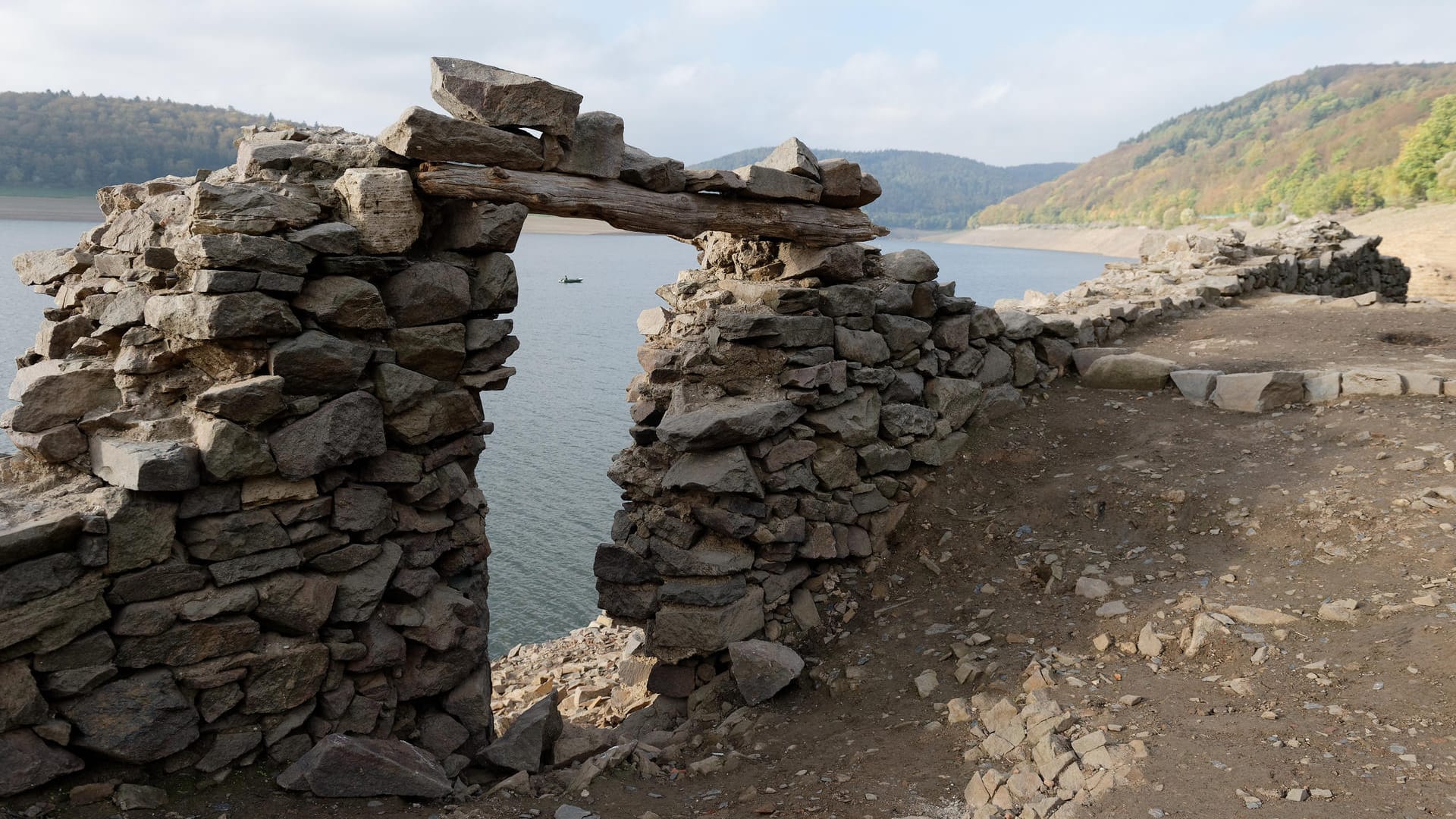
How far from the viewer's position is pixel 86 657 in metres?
5.14

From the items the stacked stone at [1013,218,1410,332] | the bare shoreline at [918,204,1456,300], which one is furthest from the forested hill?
the bare shoreline at [918,204,1456,300]

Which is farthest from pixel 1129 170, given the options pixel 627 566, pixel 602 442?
pixel 627 566

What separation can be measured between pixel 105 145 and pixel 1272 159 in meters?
97.3

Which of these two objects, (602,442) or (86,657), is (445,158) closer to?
(86,657)

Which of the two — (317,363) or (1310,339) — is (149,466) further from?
(1310,339)

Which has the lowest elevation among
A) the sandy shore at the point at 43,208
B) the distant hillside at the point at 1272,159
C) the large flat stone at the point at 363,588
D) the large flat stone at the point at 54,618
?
the large flat stone at the point at 363,588

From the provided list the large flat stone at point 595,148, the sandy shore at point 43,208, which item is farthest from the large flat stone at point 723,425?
the sandy shore at point 43,208

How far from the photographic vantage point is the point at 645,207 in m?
7.63

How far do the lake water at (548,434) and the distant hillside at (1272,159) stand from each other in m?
37.3

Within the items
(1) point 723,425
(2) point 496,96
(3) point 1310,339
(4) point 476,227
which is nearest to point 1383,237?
(3) point 1310,339

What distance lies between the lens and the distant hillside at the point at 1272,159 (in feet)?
194

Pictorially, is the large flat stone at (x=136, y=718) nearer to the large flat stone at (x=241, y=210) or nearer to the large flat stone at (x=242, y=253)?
the large flat stone at (x=242, y=253)

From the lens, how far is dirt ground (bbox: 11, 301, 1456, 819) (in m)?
5.05

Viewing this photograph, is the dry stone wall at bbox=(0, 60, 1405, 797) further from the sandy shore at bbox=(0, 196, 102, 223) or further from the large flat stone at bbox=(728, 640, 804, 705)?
the sandy shore at bbox=(0, 196, 102, 223)
